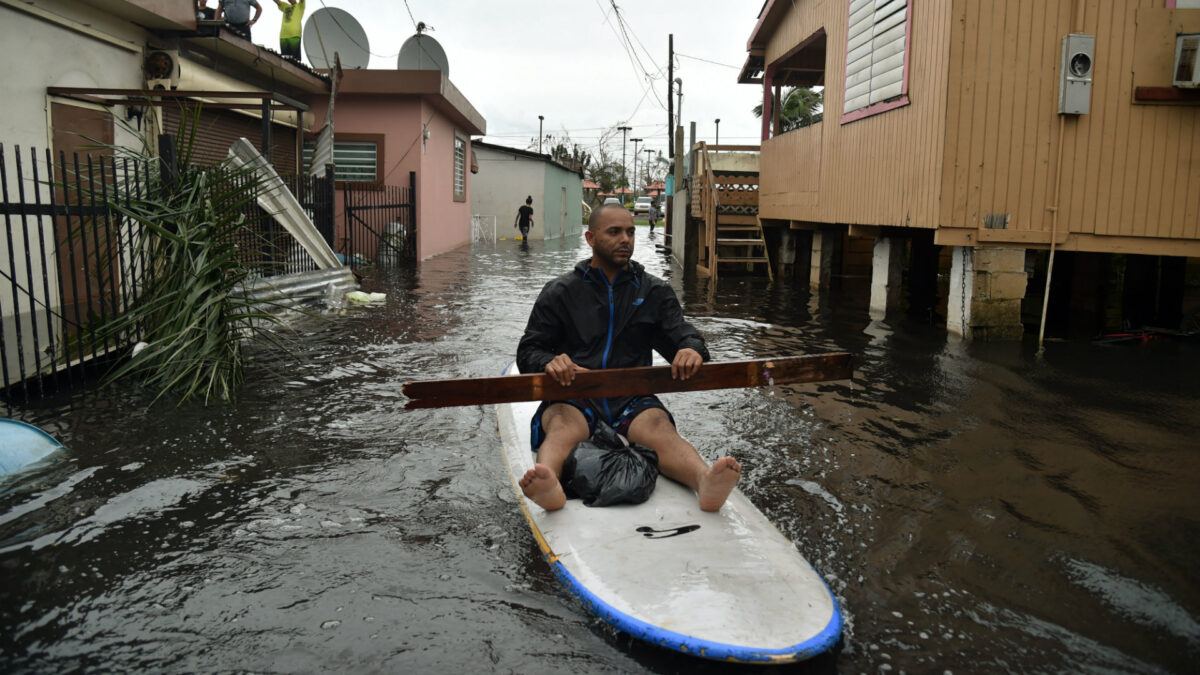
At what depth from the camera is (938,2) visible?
8977 mm

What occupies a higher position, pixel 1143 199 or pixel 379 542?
pixel 1143 199

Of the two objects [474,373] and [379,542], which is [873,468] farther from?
[474,373]

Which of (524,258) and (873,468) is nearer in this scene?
(873,468)

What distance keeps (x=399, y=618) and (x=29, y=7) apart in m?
8.43

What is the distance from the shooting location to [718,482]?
3.51 meters

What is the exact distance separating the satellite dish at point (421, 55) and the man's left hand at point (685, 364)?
18.2 meters

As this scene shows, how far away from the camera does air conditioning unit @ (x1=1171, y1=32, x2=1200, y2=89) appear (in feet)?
26.9

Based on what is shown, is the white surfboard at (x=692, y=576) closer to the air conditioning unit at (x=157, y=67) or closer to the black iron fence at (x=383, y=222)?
the air conditioning unit at (x=157, y=67)

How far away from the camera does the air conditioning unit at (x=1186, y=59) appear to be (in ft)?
26.9

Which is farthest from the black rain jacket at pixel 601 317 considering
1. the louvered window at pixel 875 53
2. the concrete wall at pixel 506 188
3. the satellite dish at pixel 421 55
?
the concrete wall at pixel 506 188

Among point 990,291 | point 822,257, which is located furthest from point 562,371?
point 822,257

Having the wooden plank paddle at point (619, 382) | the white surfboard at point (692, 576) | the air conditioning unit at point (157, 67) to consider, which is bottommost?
the white surfboard at point (692, 576)

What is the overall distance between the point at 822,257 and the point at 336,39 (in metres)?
11.3

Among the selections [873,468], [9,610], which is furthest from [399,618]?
[873,468]
